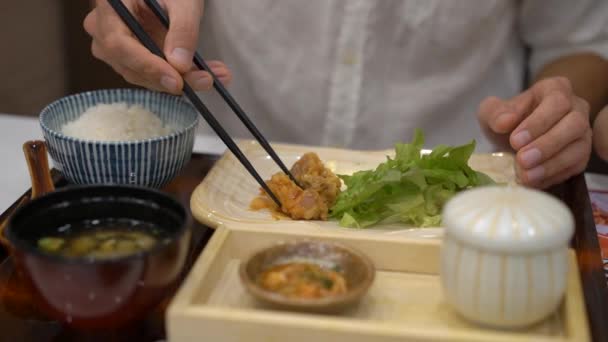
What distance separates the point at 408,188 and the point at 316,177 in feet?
0.69

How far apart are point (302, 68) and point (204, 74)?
2.49 ft

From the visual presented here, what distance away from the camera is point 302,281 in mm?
1127

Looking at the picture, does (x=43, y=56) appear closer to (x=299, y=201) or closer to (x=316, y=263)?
(x=299, y=201)

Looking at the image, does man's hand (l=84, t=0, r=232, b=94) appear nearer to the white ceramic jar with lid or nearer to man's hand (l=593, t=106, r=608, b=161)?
the white ceramic jar with lid

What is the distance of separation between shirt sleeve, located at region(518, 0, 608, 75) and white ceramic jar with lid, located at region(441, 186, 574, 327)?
137 centimetres

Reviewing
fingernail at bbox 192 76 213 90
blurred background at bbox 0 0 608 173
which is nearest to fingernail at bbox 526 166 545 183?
fingernail at bbox 192 76 213 90

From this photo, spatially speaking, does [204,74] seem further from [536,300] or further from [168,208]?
[536,300]

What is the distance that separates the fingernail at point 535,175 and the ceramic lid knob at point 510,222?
598mm

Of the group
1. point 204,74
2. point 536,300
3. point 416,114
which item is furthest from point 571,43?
point 536,300

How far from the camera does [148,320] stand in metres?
1.18

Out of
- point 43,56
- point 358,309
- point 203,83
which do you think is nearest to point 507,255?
point 358,309

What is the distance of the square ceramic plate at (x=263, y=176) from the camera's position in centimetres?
147

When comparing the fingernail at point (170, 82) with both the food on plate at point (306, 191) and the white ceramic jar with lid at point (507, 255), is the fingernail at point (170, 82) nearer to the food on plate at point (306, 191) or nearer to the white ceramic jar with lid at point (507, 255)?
the food on plate at point (306, 191)

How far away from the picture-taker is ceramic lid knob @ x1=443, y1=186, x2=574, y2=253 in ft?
3.23
